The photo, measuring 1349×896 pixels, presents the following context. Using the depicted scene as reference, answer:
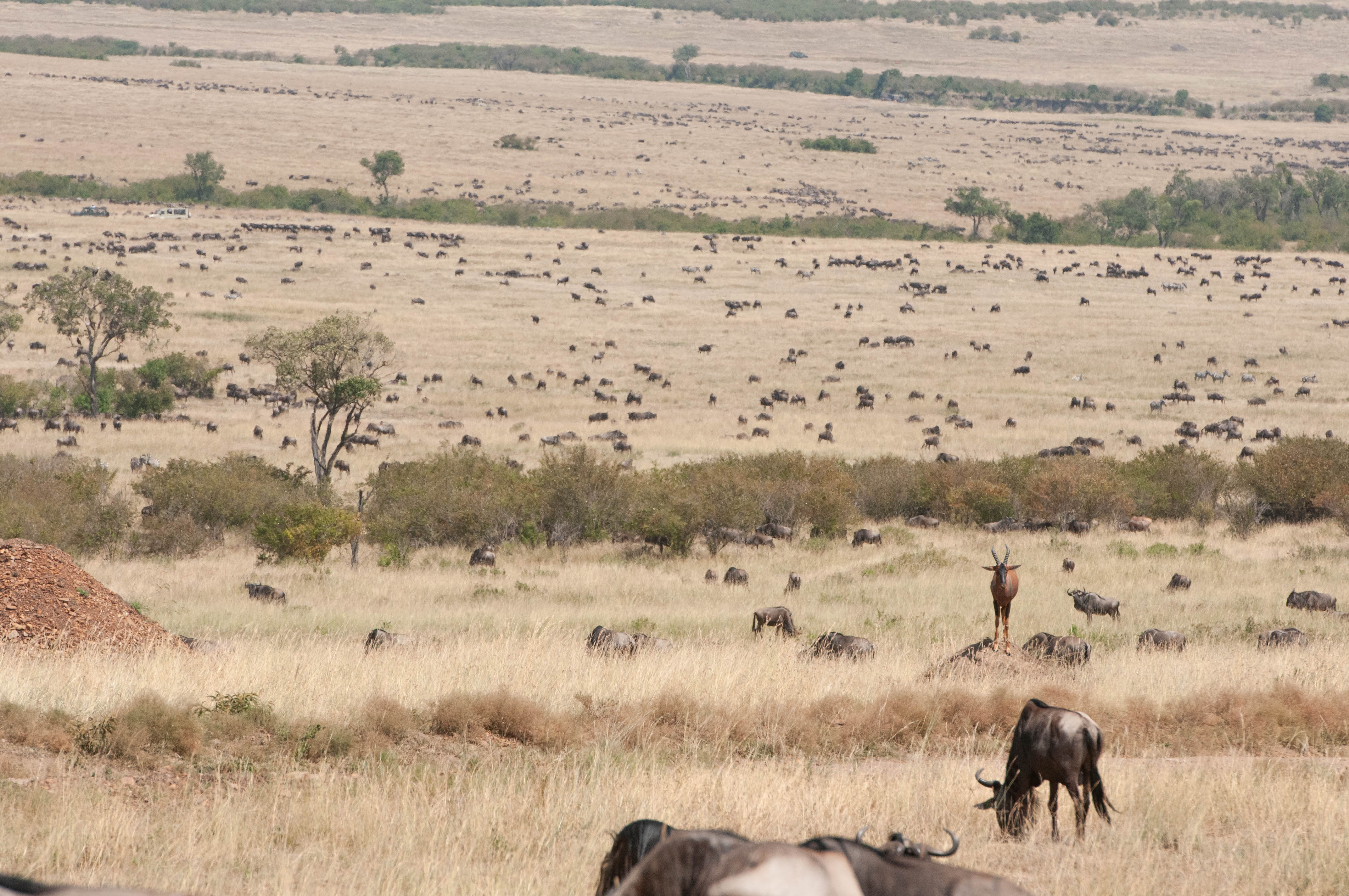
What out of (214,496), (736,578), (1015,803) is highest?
(1015,803)

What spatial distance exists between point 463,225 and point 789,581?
82391 mm

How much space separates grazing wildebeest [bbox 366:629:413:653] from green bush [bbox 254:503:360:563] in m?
10.4

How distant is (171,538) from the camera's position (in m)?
27.9

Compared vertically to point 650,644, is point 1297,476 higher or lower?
lower

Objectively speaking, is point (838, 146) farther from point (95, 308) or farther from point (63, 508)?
point (63, 508)

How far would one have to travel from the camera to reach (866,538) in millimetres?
29422

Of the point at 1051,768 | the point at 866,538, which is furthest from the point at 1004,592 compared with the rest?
the point at 866,538

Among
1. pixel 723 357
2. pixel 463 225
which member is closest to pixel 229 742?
pixel 723 357

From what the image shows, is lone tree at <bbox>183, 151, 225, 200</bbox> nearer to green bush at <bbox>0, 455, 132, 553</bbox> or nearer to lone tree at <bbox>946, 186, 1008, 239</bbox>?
lone tree at <bbox>946, 186, 1008, 239</bbox>

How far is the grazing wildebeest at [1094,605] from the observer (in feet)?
65.2

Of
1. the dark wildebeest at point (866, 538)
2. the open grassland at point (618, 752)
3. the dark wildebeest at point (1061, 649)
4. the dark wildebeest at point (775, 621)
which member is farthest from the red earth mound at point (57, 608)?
the dark wildebeest at point (866, 538)

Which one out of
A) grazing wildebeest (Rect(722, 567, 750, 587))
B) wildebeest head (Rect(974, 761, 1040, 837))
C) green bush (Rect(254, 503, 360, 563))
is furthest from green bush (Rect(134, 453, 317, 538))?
wildebeest head (Rect(974, 761, 1040, 837))

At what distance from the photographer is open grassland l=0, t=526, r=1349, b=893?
7.29 meters

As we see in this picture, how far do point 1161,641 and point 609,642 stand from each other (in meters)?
7.72
